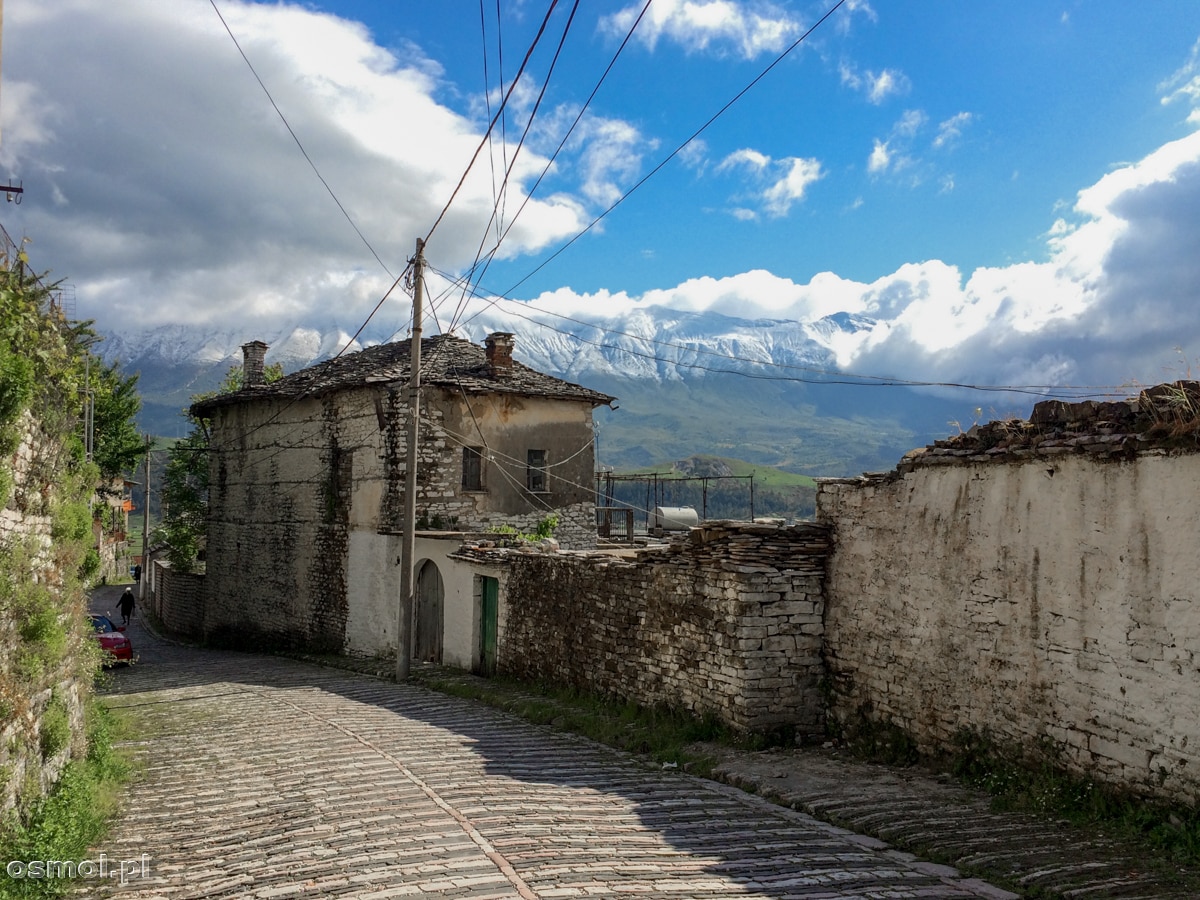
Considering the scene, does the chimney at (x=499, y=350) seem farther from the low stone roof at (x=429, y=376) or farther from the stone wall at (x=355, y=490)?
the stone wall at (x=355, y=490)

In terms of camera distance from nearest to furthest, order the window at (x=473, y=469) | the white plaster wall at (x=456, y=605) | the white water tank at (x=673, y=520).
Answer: the white plaster wall at (x=456, y=605) → the window at (x=473, y=469) → the white water tank at (x=673, y=520)

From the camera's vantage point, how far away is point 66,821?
24.3 ft

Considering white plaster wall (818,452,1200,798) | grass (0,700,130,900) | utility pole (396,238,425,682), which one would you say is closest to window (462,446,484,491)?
utility pole (396,238,425,682)

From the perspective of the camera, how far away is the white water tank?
2823cm

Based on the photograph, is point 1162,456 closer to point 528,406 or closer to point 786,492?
point 528,406

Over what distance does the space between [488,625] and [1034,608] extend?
470 inches

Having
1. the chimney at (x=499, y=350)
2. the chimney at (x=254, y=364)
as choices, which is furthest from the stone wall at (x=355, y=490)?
the chimney at (x=254, y=364)

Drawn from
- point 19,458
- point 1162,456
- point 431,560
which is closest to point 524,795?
point 19,458

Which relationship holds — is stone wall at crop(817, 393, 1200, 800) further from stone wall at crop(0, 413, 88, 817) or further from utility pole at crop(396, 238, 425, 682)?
utility pole at crop(396, 238, 425, 682)

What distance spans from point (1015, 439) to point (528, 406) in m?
17.0

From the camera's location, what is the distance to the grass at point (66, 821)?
637 centimetres

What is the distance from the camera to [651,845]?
7.31 meters

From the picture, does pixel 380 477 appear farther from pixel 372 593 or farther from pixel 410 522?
pixel 410 522

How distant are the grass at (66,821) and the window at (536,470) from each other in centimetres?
Answer: 1513
